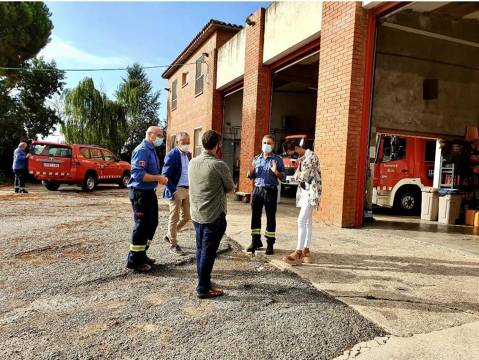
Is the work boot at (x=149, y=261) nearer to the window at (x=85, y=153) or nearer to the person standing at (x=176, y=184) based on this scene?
the person standing at (x=176, y=184)

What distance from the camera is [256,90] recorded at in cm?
1184

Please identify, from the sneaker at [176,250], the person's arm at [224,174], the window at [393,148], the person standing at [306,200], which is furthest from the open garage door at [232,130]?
the person's arm at [224,174]

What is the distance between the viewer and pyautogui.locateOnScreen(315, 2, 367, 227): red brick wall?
7453mm

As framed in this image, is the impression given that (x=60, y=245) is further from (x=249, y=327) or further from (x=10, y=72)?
(x=10, y=72)

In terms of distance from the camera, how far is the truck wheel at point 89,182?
14.7 metres

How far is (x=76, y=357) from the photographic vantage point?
2.63 metres

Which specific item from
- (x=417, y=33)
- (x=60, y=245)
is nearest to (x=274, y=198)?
(x=60, y=245)

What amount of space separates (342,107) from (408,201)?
→ 17.9ft

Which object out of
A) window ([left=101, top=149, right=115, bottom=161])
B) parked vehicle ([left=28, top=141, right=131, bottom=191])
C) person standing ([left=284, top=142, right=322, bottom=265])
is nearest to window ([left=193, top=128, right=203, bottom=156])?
window ([left=101, top=149, right=115, bottom=161])

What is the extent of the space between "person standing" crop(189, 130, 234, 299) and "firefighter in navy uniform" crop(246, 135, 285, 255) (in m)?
1.60

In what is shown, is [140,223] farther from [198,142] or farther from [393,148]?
[198,142]

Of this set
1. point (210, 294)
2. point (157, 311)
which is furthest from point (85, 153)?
point (157, 311)

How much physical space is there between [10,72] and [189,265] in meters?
21.8

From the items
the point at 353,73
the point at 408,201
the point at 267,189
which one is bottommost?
the point at 408,201
